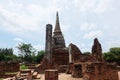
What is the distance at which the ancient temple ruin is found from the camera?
11836 mm

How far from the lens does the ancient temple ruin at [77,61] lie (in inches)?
466

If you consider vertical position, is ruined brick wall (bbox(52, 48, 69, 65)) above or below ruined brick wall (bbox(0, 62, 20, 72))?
above

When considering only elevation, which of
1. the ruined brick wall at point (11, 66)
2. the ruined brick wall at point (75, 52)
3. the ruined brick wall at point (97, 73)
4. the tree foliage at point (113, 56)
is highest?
the tree foliage at point (113, 56)

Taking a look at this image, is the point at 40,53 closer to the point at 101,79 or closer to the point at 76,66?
the point at 76,66

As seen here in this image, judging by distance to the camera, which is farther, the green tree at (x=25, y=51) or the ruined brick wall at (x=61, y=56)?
the green tree at (x=25, y=51)

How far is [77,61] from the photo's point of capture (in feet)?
71.3

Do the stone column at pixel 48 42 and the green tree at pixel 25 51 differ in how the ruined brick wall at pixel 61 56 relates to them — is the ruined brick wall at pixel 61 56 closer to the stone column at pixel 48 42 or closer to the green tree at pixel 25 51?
the stone column at pixel 48 42

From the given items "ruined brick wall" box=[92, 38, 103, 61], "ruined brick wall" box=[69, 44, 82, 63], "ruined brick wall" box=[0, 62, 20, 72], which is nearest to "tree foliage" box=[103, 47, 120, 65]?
"ruined brick wall" box=[69, 44, 82, 63]

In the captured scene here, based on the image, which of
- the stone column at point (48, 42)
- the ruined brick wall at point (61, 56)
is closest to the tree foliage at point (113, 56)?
the ruined brick wall at point (61, 56)

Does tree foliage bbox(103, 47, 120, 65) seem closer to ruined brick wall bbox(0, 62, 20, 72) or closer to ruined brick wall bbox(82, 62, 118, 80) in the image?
ruined brick wall bbox(0, 62, 20, 72)

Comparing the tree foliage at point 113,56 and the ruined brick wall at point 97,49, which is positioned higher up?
the tree foliage at point 113,56

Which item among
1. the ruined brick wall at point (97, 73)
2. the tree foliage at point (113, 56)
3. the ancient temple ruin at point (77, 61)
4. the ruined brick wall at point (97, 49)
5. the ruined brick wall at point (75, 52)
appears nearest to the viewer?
the ruined brick wall at point (97, 73)

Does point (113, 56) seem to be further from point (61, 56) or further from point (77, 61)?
point (77, 61)

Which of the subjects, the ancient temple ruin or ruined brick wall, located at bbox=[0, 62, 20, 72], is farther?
ruined brick wall, located at bbox=[0, 62, 20, 72]
